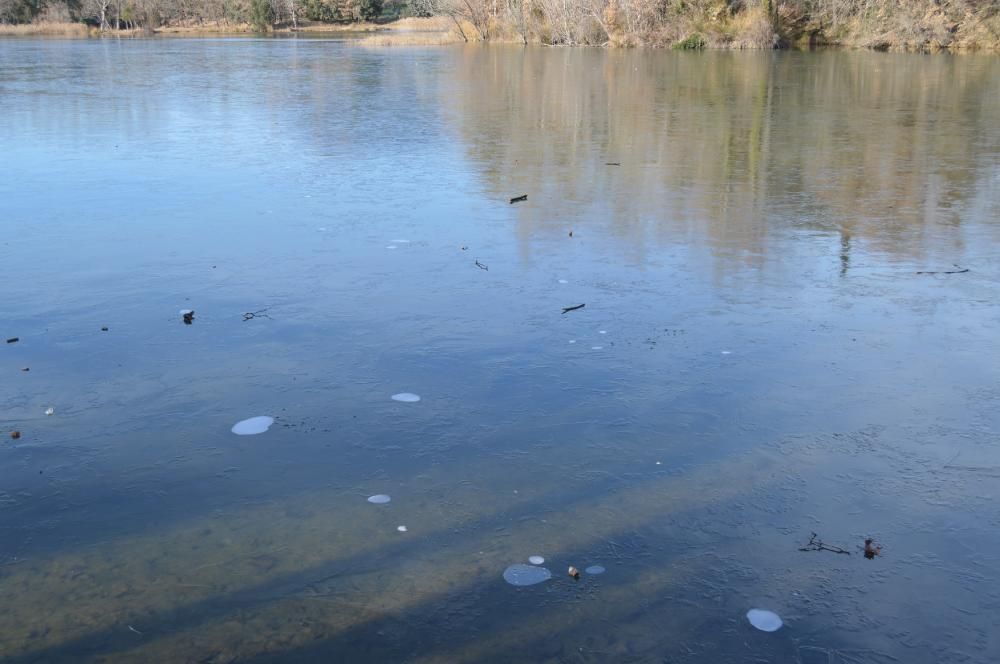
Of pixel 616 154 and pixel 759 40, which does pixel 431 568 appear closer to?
pixel 616 154

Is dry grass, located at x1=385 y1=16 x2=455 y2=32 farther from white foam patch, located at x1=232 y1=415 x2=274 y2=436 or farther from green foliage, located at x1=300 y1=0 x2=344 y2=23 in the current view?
white foam patch, located at x1=232 y1=415 x2=274 y2=436

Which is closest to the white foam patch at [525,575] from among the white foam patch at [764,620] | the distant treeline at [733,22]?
the white foam patch at [764,620]

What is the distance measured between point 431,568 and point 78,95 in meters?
18.2

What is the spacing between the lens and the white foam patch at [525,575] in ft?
10.4

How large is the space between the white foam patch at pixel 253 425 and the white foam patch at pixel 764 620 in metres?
2.29

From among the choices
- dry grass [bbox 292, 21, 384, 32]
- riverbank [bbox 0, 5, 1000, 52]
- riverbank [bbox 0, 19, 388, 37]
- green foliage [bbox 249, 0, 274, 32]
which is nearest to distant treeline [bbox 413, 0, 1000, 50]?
riverbank [bbox 0, 5, 1000, 52]

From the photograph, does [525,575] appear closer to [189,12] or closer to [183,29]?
[183,29]

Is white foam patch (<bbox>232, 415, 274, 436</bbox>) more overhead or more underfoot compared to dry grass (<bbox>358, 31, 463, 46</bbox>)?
more underfoot

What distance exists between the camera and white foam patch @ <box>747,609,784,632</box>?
9.65 ft

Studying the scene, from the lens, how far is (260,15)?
67.1m

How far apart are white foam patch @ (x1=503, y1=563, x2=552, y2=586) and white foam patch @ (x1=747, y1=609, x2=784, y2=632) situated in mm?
656

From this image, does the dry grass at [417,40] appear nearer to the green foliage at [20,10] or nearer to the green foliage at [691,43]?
the green foliage at [691,43]

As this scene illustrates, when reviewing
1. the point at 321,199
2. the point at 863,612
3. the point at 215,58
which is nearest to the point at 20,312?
the point at 321,199

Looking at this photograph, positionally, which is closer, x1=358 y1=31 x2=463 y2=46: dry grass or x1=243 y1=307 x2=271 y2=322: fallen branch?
x1=243 y1=307 x2=271 y2=322: fallen branch
